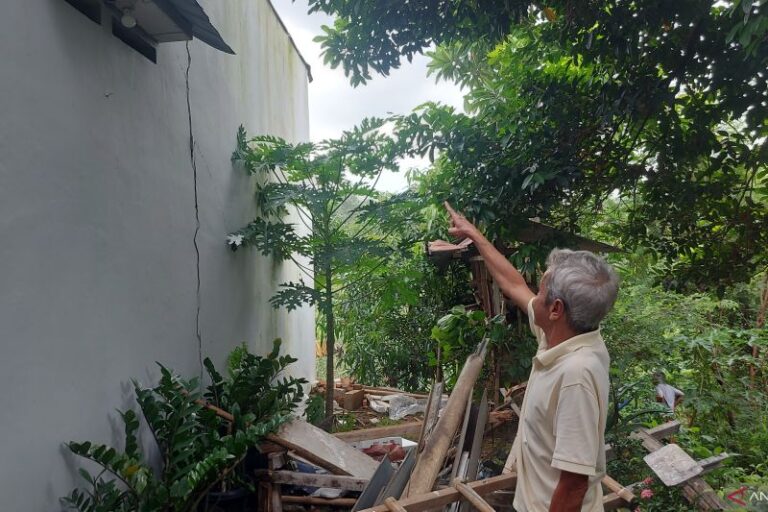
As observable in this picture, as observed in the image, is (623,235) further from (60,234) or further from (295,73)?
(295,73)

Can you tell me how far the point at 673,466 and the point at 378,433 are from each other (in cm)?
248

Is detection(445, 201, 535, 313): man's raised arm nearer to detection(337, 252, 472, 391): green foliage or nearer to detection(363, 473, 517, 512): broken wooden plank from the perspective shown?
detection(363, 473, 517, 512): broken wooden plank

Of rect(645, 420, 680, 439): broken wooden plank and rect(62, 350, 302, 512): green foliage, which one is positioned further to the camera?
rect(645, 420, 680, 439): broken wooden plank

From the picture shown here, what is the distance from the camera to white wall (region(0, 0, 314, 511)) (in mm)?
1749

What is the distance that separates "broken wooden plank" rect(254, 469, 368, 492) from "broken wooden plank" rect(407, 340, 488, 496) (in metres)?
0.61

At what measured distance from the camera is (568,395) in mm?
1393

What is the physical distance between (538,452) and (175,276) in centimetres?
248

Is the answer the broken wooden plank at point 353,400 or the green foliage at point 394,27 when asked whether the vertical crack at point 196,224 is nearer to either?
the green foliage at point 394,27

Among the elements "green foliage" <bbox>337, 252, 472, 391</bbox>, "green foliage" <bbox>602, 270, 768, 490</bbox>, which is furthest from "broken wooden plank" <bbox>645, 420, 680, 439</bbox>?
"green foliage" <bbox>337, 252, 472, 391</bbox>

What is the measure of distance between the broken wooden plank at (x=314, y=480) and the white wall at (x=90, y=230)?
0.98 m

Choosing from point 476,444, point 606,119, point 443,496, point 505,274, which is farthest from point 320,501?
point 606,119

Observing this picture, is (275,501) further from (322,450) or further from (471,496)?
(471,496)

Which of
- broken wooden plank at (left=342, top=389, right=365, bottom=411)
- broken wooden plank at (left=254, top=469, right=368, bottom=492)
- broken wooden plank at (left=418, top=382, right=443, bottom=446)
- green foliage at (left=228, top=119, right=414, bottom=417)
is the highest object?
green foliage at (left=228, top=119, right=414, bottom=417)

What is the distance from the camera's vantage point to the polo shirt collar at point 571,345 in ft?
4.86
